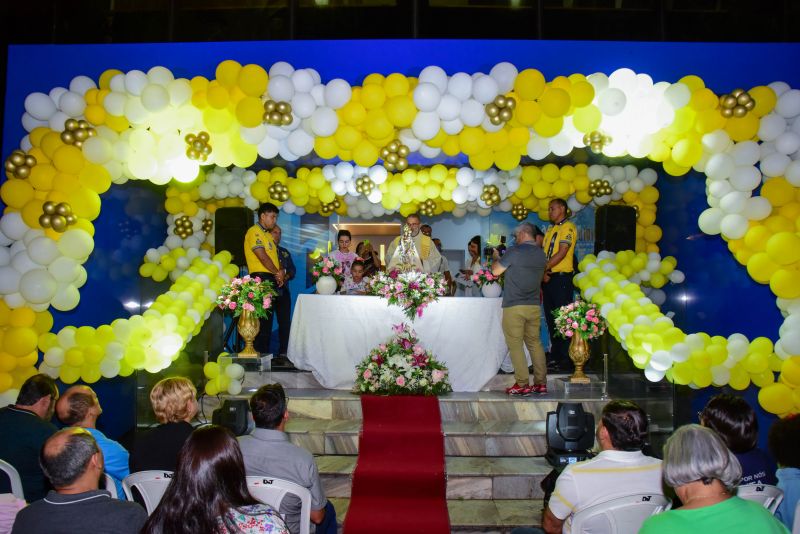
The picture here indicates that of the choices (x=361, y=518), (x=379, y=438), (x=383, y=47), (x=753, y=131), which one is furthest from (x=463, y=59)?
(x=361, y=518)

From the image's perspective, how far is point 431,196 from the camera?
8.86m

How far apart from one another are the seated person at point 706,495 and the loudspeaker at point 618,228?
6.16 metres

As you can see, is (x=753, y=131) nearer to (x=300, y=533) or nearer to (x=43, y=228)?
(x=300, y=533)

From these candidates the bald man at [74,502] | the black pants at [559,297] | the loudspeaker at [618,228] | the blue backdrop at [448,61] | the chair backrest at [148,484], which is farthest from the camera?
the loudspeaker at [618,228]


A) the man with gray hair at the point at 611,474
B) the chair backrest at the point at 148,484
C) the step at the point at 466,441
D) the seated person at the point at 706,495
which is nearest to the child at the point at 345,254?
the step at the point at 466,441

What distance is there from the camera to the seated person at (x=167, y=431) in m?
3.18

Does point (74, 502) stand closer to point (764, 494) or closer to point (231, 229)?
point (764, 494)

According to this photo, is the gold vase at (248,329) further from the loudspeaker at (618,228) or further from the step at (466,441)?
the loudspeaker at (618,228)

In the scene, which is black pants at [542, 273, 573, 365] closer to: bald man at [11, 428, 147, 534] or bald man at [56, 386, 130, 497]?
bald man at [56, 386, 130, 497]

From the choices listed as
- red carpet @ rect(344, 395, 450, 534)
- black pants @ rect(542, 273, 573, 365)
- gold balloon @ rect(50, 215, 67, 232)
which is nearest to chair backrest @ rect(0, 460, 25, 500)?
red carpet @ rect(344, 395, 450, 534)

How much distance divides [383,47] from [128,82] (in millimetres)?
1954

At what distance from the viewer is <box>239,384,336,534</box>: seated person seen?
326 cm

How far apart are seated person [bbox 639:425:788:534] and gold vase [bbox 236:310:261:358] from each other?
5237 mm

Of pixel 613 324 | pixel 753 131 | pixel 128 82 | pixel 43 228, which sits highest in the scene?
pixel 128 82
